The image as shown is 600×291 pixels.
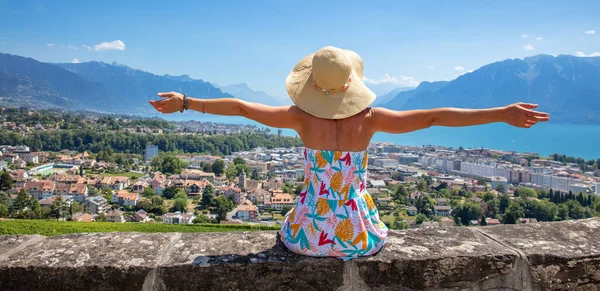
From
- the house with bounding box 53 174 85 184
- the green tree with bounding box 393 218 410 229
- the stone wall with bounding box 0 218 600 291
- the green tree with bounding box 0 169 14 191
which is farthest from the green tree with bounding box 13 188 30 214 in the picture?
the stone wall with bounding box 0 218 600 291

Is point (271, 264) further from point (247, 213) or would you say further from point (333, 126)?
point (247, 213)

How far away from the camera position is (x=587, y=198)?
38.8 metres

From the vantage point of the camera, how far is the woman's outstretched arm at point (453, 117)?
145 cm

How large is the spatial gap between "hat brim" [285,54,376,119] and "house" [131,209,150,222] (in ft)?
101

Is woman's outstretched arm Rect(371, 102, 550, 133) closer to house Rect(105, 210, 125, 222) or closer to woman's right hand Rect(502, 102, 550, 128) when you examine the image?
woman's right hand Rect(502, 102, 550, 128)

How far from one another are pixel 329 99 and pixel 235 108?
34 centimetres

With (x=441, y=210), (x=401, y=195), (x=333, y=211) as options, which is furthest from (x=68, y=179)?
(x=333, y=211)

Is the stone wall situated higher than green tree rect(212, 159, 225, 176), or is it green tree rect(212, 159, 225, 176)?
the stone wall

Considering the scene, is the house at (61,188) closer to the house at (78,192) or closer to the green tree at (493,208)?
the house at (78,192)

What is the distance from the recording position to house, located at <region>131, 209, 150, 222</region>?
30.3m

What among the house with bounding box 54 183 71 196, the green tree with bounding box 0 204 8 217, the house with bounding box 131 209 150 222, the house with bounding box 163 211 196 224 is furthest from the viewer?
the house with bounding box 54 183 71 196

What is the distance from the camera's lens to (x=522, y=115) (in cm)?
144

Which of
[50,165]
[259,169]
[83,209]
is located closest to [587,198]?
[259,169]

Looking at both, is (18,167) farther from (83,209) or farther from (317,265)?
(317,265)
